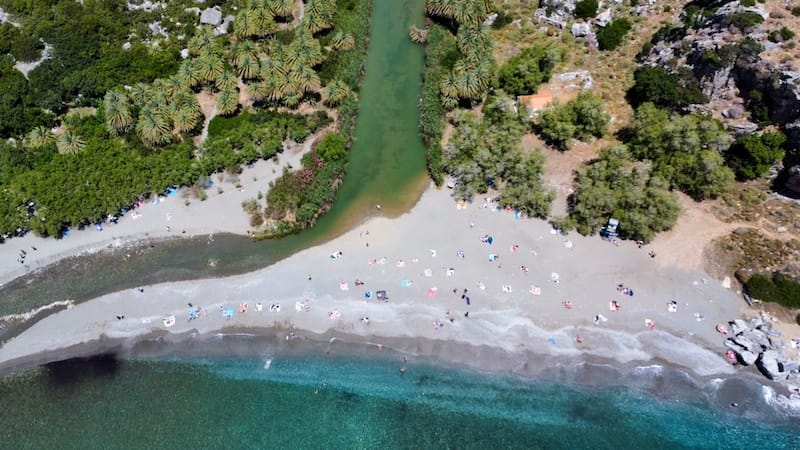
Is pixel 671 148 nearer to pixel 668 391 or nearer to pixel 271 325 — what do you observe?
pixel 668 391

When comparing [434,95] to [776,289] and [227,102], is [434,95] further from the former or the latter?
[776,289]

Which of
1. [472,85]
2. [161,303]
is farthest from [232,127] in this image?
[472,85]

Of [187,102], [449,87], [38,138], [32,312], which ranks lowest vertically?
[32,312]

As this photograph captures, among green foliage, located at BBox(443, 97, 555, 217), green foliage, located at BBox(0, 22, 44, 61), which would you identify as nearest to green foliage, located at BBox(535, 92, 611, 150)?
green foliage, located at BBox(443, 97, 555, 217)

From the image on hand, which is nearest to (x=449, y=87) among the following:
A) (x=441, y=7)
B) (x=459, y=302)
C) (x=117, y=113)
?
(x=441, y=7)

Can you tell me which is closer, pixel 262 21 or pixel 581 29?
pixel 581 29

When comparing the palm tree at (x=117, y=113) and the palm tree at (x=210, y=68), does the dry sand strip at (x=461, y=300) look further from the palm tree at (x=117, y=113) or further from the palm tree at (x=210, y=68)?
the palm tree at (x=210, y=68)
